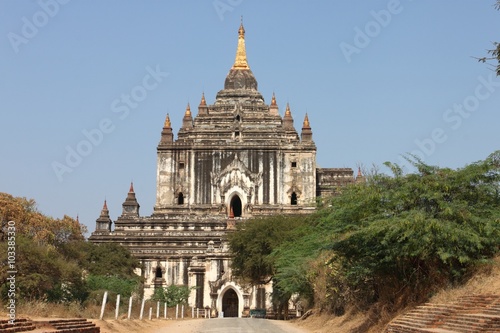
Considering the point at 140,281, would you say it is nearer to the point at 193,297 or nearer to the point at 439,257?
the point at 193,297

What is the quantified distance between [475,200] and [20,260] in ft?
A: 59.7

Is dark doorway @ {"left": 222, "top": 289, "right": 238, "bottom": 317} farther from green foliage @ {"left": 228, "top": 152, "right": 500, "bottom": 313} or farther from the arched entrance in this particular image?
green foliage @ {"left": 228, "top": 152, "right": 500, "bottom": 313}

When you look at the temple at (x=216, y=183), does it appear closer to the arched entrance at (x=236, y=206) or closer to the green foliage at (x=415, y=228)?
the arched entrance at (x=236, y=206)

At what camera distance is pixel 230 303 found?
5047 cm

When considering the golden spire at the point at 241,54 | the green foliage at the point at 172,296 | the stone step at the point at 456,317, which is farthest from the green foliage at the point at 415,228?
the golden spire at the point at 241,54

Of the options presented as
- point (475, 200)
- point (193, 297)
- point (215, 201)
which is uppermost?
point (215, 201)

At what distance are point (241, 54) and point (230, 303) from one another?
27.2 metres

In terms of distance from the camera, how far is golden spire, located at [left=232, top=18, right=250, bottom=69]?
7000 cm

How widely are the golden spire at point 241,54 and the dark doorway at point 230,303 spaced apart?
25715 millimetres

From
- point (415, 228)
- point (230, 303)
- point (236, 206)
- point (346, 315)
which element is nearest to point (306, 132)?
point (236, 206)

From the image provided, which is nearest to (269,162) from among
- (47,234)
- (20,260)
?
(47,234)

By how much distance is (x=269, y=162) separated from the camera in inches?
2402

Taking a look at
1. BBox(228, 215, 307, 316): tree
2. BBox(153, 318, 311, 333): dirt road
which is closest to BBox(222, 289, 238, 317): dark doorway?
BBox(228, 215, 307, 316): tree

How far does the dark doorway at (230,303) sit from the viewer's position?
165 ft
